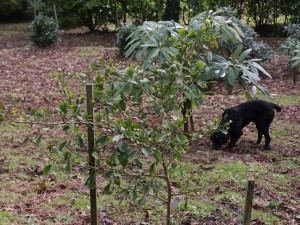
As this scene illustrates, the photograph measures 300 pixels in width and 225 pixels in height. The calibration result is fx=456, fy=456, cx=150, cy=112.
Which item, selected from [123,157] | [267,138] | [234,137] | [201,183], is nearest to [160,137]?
[123,157]

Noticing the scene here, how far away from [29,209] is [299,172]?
3.33 meters

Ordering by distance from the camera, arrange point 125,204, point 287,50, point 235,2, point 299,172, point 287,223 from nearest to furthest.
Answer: point 287,223 → point 125,204 → point 299,172 → point 287,50 → point 235,2

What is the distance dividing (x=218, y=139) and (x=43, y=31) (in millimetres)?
9516

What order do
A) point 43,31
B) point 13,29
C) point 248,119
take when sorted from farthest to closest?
1. point 13,29
2. point 43,31
3. point 248,119

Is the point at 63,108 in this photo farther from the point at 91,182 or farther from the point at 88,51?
the point at 88,51

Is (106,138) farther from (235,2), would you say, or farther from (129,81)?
(235,2)

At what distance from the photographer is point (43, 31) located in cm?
1443

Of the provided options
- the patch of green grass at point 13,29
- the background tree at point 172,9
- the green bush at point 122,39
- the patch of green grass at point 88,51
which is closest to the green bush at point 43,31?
the patch of green grass at point 88,51

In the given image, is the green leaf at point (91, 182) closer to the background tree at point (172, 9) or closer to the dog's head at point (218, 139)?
the dog's head at point (218, 139)

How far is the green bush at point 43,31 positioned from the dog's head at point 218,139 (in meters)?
9.29

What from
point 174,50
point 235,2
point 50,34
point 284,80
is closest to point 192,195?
point 174,50

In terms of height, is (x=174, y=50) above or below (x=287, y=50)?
above

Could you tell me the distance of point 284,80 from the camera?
36.1 ft

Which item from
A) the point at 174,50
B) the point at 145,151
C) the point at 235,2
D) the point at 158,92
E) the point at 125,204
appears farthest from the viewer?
the point at 235,2
